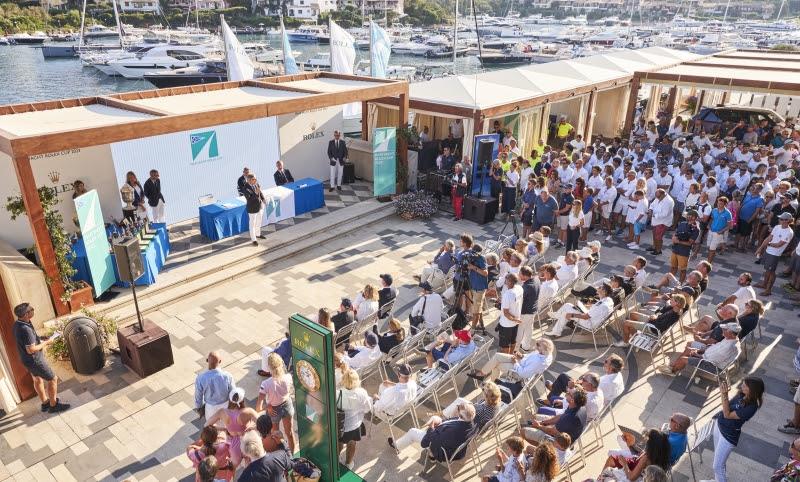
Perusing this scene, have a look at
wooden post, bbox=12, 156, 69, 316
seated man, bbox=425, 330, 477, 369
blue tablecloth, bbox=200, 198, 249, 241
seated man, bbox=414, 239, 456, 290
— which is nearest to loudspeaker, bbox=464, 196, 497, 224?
seated man, bbox=414, 239, 456, 290

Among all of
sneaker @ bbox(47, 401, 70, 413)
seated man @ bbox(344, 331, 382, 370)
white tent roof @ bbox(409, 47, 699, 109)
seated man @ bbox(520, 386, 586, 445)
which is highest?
white tent roof @ bbox(409, 47, 699, 109)

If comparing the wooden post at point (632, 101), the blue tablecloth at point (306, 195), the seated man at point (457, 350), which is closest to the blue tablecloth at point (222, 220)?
the blue tablecloth at point (306, 195)

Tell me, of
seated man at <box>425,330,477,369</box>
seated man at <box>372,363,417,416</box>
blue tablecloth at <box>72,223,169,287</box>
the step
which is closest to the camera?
seated man at <box>372,363,417,416</box>

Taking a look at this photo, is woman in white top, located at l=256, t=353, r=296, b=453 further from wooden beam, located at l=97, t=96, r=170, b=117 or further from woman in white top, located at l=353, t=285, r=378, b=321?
wooden beam, located at l=97, t=96, r=170, b=117

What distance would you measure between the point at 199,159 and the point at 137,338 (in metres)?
6.34

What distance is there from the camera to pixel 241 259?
430 inches

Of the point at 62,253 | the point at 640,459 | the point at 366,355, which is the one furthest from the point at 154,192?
the point at 640,459

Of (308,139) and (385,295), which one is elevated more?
(308,139)

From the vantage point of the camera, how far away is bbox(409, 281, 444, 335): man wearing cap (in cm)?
767

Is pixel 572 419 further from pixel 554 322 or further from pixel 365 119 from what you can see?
pixel 365 119

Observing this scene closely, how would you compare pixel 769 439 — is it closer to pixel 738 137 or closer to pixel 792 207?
pixel 792 207

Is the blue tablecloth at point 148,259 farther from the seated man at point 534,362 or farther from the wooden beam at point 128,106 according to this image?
the seated man at point 534,362

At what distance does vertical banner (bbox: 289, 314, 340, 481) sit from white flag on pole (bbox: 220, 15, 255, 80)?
18971mm

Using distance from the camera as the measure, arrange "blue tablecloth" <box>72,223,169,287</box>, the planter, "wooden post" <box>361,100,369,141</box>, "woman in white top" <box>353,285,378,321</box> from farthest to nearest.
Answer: "wooden post" <box>361,100,369,141</box> < "blue tablecloth" <box>72,223,169,287</box> < the planter < "woman in white top" <box>353,285,378,321</box>
